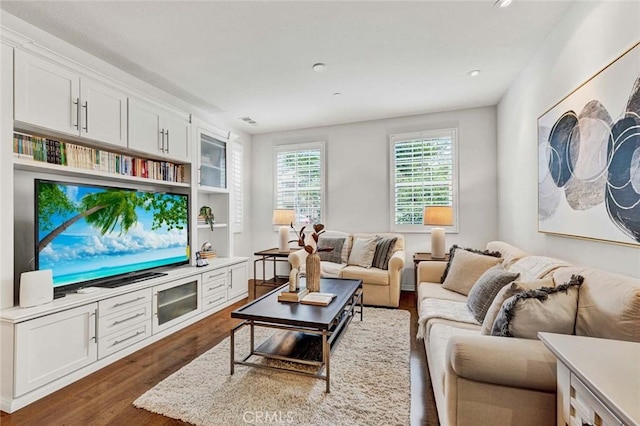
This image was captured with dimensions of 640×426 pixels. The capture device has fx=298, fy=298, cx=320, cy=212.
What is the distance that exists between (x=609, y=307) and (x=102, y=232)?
3417mm

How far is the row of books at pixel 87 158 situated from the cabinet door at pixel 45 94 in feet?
0.47

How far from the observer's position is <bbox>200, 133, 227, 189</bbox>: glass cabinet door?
3.82 m

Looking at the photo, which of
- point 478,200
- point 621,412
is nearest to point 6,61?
point 621,412

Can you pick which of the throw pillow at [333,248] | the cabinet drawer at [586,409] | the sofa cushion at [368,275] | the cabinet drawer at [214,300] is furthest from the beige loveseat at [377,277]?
the cabinet drawer at [586,409]

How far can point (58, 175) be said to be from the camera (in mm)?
2520

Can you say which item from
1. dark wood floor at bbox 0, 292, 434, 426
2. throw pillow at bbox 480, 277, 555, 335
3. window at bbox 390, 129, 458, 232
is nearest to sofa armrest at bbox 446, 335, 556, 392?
throw pillow at bbox 480, 277, 555, 335

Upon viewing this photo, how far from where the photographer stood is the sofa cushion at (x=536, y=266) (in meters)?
1.96

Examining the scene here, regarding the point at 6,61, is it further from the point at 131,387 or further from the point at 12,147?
the point at 131,387

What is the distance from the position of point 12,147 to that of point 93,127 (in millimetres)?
610

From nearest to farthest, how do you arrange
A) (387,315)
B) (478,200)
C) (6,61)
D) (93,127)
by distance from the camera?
(6,61), (93,127), (387,315), (478,200)

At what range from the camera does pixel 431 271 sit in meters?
3.18

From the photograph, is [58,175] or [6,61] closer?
[6,61]

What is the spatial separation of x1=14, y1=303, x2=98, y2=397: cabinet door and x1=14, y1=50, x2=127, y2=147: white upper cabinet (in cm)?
139

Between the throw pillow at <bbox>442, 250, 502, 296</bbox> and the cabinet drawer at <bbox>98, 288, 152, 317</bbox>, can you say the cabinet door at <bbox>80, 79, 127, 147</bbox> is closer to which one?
the cabinet drawer at <bbox>98, 288, 152, 317</bbox>
